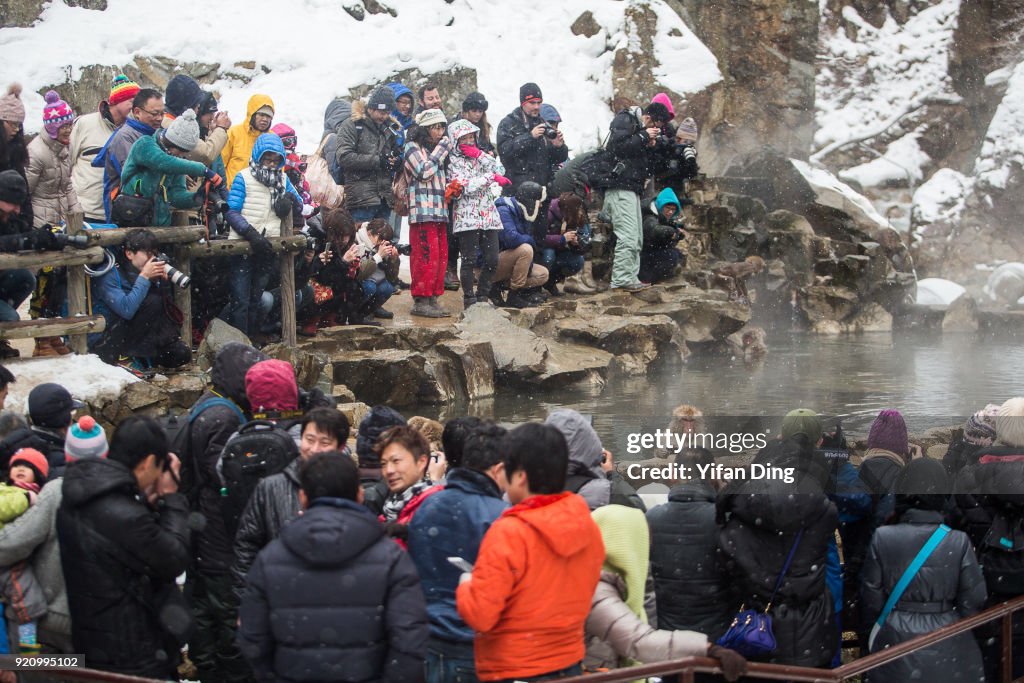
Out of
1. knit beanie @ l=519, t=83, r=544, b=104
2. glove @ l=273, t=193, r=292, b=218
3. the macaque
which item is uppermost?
knit beanie @ l=519, t=83, r=544, b=104

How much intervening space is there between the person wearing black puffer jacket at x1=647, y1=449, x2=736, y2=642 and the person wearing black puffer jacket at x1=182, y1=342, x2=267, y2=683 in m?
1.76

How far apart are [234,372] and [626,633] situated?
84.2 inches

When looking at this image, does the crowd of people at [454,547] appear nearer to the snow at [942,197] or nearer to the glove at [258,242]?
the glove at [258,242]

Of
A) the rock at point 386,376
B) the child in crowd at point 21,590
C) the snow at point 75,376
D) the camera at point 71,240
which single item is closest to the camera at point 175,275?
the camera at point 71,240

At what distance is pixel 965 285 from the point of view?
23.7 meters

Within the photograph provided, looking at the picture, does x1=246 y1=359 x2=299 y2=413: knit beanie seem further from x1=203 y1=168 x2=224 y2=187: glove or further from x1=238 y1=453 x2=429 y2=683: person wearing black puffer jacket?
x1=203 y1=168 x2=224 y2=187: glove

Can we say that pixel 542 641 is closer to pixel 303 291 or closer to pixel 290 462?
pixel 290 462

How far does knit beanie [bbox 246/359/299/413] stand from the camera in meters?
5.01

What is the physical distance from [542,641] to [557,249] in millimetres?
9057

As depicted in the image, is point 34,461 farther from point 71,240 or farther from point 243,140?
point 243,140

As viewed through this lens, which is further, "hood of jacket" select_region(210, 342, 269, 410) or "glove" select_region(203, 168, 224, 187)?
"glove" select_region(203, 168, 224, 187)

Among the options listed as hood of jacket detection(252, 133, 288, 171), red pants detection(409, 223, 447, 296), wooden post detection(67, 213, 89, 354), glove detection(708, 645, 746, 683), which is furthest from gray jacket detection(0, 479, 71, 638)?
red pants detection(409, 223, 447, 296)

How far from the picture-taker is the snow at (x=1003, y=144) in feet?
79.3

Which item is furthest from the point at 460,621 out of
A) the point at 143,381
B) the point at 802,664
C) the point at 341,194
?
the point at 341,194
